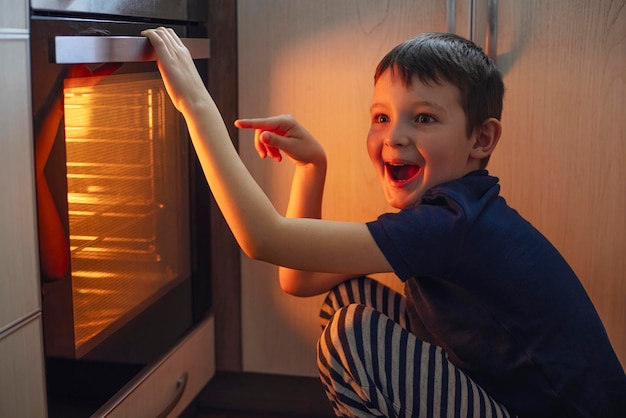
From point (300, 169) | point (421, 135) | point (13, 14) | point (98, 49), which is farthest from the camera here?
point (300, 169)

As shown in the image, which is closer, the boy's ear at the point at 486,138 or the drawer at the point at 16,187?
the drawer at the point at 16,187

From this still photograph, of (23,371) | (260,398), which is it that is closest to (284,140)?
(23,371)

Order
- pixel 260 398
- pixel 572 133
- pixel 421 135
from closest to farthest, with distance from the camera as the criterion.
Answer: pixel 421 135 < pixel 572 133 < pixel 260 398

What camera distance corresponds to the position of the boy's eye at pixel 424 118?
115 centimetres

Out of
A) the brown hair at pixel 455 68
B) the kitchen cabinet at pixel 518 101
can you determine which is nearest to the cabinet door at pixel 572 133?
the kitchen cabinet at pixel 518 101

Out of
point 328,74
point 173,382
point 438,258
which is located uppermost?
point 328,74

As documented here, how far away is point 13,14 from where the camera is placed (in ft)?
2.97

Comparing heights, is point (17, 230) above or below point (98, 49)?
below

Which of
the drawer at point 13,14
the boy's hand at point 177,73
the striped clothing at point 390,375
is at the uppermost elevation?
the drawer at point 13,14

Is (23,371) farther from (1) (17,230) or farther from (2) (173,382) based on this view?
(2) (173,382)

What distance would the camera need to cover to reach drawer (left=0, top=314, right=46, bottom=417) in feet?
3.05

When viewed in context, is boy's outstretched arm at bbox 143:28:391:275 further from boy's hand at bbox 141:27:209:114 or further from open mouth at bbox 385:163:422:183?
open mouth at bbox 385:163:422:183

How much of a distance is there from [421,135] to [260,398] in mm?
726

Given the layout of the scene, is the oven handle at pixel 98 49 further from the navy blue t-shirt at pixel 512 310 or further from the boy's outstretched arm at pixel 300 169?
the navy blue t-shirt at pixel 512 310
